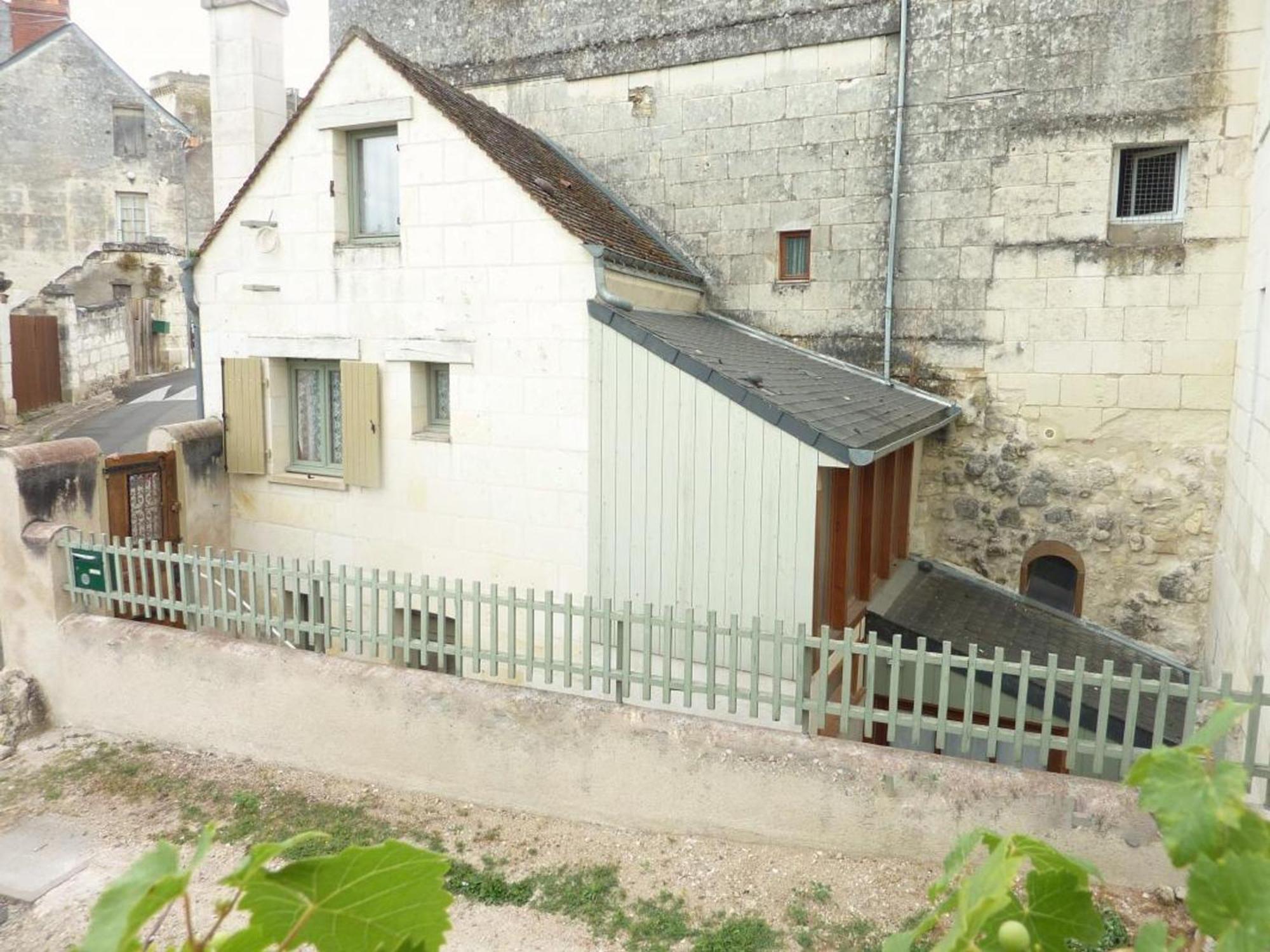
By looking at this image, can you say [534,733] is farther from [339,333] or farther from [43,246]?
[43,246]

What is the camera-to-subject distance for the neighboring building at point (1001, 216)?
832cm

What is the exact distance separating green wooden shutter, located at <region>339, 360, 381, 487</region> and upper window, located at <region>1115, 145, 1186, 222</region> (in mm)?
7527

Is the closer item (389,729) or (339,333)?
(389,729)

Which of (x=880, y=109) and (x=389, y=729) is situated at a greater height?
(x=880, y=109)

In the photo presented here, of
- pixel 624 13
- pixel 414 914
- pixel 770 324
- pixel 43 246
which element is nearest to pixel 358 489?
pixel 770 324

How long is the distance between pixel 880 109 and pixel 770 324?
2542mm

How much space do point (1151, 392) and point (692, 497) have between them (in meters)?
4.82

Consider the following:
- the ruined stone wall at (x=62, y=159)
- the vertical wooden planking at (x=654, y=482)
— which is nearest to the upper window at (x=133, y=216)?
the ruined stone wall at (x=62, y=159)

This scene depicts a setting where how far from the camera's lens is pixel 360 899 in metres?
0.94

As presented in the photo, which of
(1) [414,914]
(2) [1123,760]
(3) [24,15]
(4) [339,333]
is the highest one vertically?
(3) [24,15]

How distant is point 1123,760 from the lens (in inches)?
194

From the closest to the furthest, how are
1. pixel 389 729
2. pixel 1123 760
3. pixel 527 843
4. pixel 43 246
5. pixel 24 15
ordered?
1. pixel 1123 760
2. pixel 527 843
3. pixel 389 729
4. pixel 43 246
5. pixel 24 15

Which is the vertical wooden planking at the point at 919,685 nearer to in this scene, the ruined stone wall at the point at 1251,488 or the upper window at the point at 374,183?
the ruined stone wall at the point at 1251,488

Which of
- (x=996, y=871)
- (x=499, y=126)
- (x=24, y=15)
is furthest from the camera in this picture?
(x=24, y=15)
